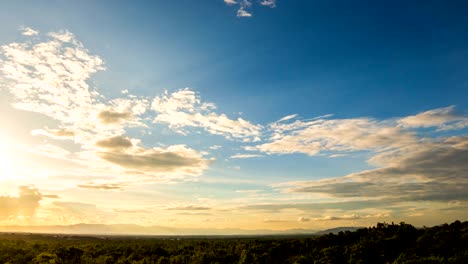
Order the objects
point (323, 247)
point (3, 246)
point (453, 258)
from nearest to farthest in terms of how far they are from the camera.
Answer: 1. point (453, 258)
2. point (323, 247)
3. point (3, 246)

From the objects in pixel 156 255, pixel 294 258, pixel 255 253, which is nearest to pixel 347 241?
pixel 294 258

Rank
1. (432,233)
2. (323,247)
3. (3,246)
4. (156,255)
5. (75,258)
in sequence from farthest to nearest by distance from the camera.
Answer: (3,246), (75,258), (156,255), (323,247), (432,233)

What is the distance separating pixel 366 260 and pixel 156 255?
2517 cm

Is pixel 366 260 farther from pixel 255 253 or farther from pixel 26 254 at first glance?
pixel 26 254

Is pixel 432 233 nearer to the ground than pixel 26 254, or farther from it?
farther from it

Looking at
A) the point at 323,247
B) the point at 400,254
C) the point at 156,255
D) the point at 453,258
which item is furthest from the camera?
the point at 156,255

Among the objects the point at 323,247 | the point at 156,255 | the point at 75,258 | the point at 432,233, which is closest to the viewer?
the point at 432,233

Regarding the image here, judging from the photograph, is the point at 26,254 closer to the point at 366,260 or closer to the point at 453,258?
the point at 366,260

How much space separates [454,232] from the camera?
2709cm

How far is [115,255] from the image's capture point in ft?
157

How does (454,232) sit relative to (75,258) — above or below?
above

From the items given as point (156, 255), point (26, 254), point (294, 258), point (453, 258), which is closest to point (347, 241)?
point (294, 258)

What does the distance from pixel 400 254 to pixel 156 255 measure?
89.4ft

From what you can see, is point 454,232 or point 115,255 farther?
point 115,255
